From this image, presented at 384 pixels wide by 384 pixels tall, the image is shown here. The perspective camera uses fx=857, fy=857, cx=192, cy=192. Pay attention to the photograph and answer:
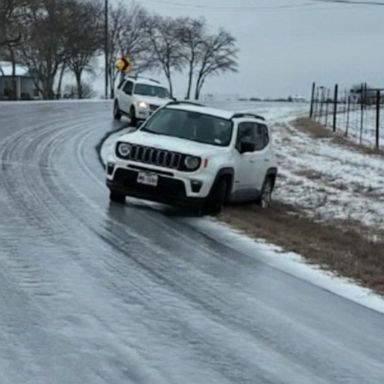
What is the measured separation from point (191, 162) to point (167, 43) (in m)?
99.1

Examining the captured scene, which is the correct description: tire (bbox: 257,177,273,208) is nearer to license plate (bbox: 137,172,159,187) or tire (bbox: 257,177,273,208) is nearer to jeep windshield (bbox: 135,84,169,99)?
license plate (bbox: 137,172,159,187)

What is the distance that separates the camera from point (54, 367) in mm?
5453

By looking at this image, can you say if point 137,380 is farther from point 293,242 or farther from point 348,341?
point 293,242

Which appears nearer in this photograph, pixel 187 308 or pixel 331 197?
pixel 187 308

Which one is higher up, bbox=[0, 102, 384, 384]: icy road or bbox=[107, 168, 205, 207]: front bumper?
bbox=[107, 168, 205, 207]: front bumper

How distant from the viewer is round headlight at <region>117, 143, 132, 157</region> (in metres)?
13.1

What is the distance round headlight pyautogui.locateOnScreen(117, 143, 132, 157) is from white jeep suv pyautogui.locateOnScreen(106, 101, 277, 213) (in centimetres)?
2

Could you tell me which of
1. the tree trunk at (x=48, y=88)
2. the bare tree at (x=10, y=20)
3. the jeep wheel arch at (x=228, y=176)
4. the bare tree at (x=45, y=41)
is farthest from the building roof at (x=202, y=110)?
the tree trunk at (x=48, y=88)

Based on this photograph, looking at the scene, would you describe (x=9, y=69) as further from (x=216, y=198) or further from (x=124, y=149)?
(x=216, y=198)

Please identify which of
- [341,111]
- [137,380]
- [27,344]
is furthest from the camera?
[341,111]

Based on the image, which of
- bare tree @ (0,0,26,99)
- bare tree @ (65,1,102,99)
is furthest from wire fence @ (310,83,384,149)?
bare tree @ (65,1,102,99)

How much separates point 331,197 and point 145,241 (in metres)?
7.25

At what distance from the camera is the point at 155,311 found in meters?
7.01

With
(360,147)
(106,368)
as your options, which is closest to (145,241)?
(106,368)
